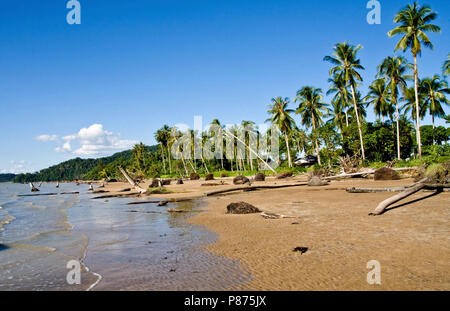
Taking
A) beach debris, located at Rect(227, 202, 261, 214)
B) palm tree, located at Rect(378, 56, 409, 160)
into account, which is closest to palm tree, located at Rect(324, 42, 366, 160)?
palm tree, located at Rect(378, 56, 409, 160)

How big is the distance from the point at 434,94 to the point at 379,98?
7.71 m

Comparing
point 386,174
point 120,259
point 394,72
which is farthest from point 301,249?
point 394,72

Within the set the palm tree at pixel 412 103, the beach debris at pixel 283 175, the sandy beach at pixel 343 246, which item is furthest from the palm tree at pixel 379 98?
the sandy beach at pixel 343 246

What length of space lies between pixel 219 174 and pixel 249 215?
4309 cm

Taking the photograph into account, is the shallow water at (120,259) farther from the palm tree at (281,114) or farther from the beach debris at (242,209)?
the palm tree at (281,114)

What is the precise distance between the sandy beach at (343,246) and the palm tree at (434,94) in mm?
39110

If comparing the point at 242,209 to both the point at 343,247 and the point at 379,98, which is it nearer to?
the point at 343,247

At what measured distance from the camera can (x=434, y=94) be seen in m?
41.0

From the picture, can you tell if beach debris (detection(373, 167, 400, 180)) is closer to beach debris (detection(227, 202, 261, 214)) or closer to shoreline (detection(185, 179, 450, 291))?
shoreline (detection(185, 179, 450, 291))

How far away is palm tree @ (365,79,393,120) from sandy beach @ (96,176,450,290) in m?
35.8

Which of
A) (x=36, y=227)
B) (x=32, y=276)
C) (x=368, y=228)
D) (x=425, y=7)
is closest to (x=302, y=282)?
(x=368, y=228)

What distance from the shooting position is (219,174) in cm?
5347

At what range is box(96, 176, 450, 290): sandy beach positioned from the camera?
406 cm
